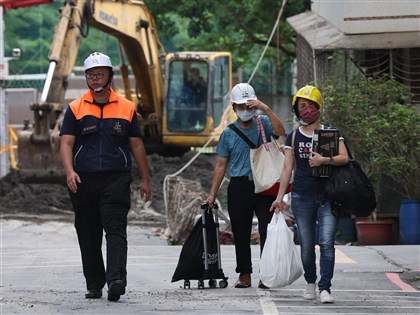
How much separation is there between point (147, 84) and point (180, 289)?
65.1ft

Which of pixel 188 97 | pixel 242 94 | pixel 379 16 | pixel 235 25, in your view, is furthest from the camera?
pixel 235 25

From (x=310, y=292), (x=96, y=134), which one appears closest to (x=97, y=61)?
(x=96, y=134)

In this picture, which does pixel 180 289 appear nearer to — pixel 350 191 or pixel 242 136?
pixel 242 136

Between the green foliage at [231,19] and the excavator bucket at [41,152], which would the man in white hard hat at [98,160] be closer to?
the excavator bucket at [41,152]

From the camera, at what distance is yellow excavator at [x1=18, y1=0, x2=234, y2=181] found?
85.4 ft

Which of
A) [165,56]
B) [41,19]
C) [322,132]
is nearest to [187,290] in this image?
[322,132]

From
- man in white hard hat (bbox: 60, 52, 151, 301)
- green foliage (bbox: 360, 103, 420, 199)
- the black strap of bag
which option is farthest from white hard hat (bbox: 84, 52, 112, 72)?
green foliage (bbox: 360, 103, 420, 199)

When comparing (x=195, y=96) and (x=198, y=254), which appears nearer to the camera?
(x=198, y=254)

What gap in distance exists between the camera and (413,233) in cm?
1892

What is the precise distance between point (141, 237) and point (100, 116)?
397 inches

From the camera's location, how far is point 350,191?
1123 centimetres

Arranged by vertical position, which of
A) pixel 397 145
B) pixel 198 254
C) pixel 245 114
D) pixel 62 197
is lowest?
pixel 62 197

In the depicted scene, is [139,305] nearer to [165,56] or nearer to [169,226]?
[169,226]

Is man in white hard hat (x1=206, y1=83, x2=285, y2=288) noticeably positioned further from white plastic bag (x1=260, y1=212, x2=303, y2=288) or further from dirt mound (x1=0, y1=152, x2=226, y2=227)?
dirt mound (x1=0, y1=152, x2=226, y2=227)
